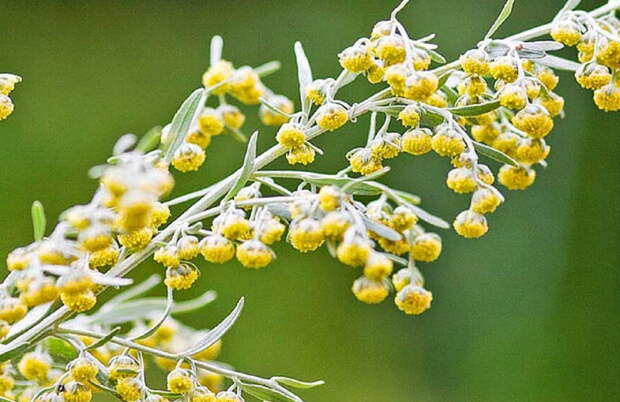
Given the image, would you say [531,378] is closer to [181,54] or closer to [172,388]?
[181,54]

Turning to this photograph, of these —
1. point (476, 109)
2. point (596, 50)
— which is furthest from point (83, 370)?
point (596, 50)

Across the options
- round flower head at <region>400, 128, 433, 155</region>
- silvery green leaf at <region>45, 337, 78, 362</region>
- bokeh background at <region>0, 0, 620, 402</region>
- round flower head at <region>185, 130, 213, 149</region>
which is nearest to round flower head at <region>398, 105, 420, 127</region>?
round flower head at <region>400, 128, 433, 155</region>

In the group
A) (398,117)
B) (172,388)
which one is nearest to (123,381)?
(172,388)

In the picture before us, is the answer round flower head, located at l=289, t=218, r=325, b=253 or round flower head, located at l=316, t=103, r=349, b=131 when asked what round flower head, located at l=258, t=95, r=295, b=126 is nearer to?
round flower head, located at l=316, t=103, r=349, b=131

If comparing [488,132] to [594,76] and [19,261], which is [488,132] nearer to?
[594,76]

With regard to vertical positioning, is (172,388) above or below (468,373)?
above
